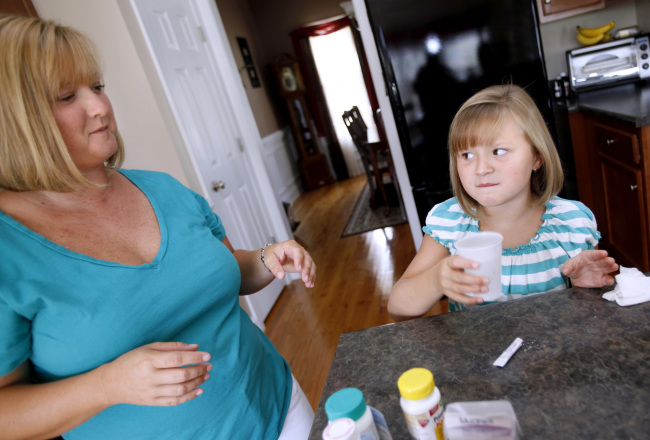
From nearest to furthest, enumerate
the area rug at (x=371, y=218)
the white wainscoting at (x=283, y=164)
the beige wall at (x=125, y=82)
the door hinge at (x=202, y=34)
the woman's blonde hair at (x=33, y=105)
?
the woman's blonde hair at (x=33, y=105)
the beige wall at (x=125, y=82)
the door hinge at (x=202, y=34)
the area rug at (x=371, y=218)
the white wainscoting at (x=283, y=164)

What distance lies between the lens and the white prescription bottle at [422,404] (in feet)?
1.76

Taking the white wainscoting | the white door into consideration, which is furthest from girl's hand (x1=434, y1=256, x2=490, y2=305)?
the white wainscoting

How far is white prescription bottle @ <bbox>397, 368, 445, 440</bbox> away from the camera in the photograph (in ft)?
1.76

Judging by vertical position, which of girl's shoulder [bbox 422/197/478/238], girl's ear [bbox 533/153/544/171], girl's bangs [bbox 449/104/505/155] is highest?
girl's bangs [bbox 449/104/505/155]

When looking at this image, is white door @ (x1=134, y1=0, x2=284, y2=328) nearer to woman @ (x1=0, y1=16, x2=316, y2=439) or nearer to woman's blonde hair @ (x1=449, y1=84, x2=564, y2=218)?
woman @ (x1=0, y1=16, x2=316, y2=439)

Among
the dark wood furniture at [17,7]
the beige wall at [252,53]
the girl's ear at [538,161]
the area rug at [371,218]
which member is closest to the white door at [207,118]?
the dark wood furniture at [17,7]

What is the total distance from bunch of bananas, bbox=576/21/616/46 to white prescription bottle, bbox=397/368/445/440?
3085 millimetres

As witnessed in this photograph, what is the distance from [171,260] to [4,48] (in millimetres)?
487

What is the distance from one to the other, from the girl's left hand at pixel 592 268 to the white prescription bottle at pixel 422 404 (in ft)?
1.53

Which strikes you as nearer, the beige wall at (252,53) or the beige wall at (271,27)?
the beige wall at (252,53)

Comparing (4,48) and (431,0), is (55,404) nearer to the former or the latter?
(4,48)

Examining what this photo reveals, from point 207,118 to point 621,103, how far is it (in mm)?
2373

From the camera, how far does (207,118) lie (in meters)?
2.92

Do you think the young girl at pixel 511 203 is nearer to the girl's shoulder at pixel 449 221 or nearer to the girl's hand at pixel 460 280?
the girl's shoulder at pixel 449 221
